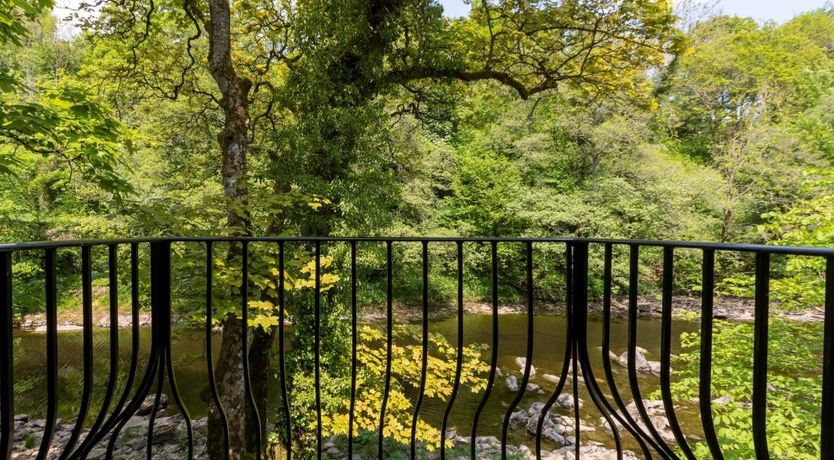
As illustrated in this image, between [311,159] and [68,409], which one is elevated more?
[311,159]

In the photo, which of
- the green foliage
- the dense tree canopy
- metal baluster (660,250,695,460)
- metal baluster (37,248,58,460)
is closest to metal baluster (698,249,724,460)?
metal baluster (660,250,695,460)

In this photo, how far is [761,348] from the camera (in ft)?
2.95

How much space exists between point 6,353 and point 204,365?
890cm

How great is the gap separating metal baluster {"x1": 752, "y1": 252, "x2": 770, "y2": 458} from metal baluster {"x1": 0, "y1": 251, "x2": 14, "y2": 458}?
5.23 ft

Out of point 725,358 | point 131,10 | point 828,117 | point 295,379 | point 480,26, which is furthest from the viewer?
point 828,117

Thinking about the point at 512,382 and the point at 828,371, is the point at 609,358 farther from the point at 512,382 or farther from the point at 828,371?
the point at 512,382

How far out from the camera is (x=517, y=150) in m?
15.0

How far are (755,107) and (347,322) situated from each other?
17.4 m

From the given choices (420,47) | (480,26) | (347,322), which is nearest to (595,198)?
(480,26)

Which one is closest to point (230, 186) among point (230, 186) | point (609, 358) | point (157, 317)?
point (230, 186)

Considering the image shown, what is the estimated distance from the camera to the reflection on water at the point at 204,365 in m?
6.95

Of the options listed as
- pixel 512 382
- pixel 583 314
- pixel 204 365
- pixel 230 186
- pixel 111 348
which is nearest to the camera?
pixel 111 348

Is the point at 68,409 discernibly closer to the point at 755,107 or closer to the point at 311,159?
the point at 311,159

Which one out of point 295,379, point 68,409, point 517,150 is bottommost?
point 68,409
